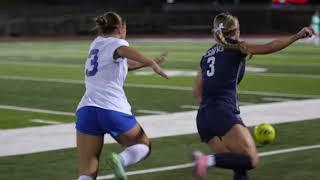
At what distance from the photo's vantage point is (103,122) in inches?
247

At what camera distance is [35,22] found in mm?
A: 54656

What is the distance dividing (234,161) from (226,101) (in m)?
0.54

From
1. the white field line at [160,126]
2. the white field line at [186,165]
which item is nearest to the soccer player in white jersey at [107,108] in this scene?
the white field line at [186,165]

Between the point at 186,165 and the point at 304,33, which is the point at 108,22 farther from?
the point at 186,165

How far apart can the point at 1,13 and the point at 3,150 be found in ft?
155

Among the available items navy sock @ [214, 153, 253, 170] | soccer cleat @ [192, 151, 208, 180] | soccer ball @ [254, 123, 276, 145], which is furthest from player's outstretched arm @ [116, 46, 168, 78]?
soccer ball @ [254, 123, 276, 145]

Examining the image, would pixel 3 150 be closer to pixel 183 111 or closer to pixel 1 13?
pixel 183 111

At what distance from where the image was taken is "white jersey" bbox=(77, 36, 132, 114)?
20.8 ft

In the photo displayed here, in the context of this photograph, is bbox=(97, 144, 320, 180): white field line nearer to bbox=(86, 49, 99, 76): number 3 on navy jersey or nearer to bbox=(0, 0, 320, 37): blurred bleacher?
bbox=(86, 49, 99, 76): number 3 on navy jersey

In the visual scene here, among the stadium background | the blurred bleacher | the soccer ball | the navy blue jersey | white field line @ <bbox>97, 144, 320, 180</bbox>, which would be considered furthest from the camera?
the blurred bleacher

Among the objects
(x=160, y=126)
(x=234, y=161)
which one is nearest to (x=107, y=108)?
(x=234, y=161)

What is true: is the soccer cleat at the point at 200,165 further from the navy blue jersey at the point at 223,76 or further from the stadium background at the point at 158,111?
the stadium background at the point at 158,111

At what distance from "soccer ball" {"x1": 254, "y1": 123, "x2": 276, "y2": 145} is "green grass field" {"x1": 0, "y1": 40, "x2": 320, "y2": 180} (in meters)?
0.13

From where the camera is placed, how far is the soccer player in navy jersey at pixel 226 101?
6.27 m
